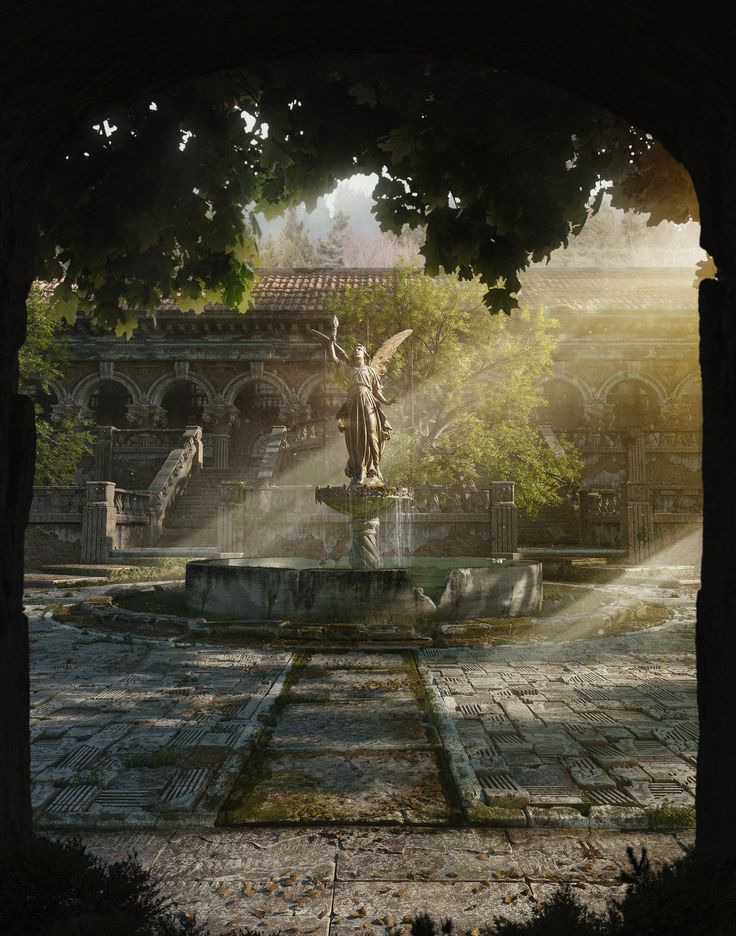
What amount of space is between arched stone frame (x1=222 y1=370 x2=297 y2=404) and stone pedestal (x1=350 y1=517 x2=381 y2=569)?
1707 cm

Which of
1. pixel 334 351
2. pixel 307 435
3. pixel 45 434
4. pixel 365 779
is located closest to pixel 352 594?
pixel 334 351

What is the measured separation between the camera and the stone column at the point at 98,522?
54.2ft

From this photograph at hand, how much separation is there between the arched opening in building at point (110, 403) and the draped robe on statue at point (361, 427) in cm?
2008

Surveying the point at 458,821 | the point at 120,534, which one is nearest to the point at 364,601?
the point at 458,821

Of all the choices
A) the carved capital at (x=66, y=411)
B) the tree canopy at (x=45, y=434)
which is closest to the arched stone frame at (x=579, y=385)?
the tree canopy at (x=45, y=434)

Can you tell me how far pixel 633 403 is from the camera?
85.9 feet

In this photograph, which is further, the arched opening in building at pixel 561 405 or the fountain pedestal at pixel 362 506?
the arched opening in building at pixel 561 405

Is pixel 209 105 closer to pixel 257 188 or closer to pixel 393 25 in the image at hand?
pixel 257 188

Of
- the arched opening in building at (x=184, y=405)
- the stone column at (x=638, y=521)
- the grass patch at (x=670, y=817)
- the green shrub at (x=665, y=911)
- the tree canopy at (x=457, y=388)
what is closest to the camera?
the green shrub at (x=665, y=911)

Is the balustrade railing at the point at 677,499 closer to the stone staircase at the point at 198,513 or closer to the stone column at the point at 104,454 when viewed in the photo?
the stone staircase at the point at 198,513

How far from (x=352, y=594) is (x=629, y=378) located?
22105 mm

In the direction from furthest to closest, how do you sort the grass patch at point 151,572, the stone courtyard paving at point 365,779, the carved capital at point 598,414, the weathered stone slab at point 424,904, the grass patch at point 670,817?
the carved capital at point 598,414, the grass patch at point 151,572, the grass patch at point 670,817, the stone courtyard paving at point 365,779, the weathered stone slab at point 424,904

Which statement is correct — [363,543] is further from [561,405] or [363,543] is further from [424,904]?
[561,405]

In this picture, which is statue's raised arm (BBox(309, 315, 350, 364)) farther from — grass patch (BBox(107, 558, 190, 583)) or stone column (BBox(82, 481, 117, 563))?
stone column (BBox(82, 481, 117, 563))
